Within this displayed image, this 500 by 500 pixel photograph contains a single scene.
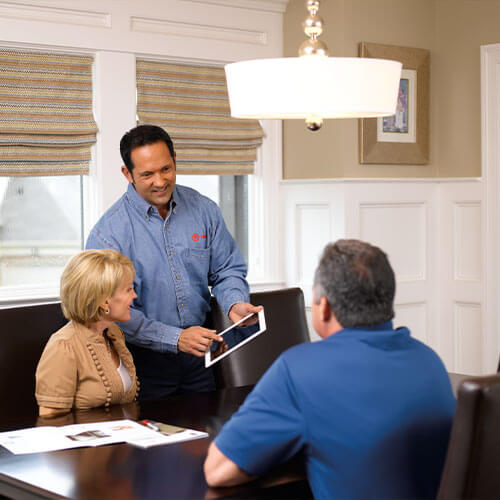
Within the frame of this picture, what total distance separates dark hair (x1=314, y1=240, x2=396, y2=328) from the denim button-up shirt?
3.88 ft

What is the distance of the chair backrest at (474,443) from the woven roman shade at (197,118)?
2915mm

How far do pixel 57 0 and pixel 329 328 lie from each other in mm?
2687

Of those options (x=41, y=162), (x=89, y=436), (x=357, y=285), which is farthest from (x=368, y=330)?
(x=41, y=162)

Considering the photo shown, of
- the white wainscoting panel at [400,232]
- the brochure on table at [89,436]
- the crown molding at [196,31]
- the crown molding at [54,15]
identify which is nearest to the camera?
the brochure on table at [89,436]

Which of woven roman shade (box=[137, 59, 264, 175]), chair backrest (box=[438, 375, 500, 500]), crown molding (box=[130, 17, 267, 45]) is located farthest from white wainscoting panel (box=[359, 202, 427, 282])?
chair backrest (box=[438, 375, 500, 500])

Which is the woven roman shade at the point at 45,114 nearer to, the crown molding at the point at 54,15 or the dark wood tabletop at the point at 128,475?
the crown molding at the point at 54,15

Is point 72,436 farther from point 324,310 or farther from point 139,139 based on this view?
point 139,139

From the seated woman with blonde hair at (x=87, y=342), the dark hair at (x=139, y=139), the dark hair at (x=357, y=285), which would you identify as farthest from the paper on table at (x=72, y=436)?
the dark hair at (x=139, y=139)

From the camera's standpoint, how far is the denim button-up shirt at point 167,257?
109 inches

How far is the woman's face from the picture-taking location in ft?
7.74

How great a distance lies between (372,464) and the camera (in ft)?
5.00

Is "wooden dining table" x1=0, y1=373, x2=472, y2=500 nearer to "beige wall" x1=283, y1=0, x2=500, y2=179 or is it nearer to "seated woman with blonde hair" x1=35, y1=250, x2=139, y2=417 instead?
"seated woman with blonde hair" x1=35, y1=250, x2=139, y2=417

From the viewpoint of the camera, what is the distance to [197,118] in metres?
4.29

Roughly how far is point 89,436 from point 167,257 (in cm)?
91
